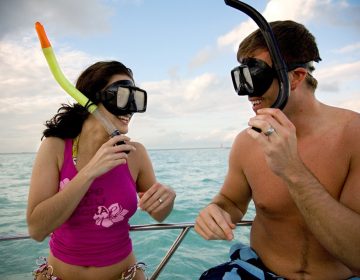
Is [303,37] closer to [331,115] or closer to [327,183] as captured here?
[331,115]

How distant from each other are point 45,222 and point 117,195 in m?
0.46

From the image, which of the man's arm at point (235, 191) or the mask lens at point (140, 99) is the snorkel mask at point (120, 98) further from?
the man's arm at point (235, 191)

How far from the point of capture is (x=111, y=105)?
1897 millimetres


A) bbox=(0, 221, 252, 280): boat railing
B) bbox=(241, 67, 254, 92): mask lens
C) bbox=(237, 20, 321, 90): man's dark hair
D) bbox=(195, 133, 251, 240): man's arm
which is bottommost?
bbox=(0, 221, 252, 280): boat railing

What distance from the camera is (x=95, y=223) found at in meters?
1.85

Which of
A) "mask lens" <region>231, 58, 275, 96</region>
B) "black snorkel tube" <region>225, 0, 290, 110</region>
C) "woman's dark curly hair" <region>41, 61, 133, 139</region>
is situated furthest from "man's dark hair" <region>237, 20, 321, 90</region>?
"woman's dark curly hair" <region>41, 61, 133, 139</region>

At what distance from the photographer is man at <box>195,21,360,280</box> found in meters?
1.33

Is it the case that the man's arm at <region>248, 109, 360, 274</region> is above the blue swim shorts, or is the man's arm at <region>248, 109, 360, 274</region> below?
above

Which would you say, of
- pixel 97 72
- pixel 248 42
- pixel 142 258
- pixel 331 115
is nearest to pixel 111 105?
pixel 97 72

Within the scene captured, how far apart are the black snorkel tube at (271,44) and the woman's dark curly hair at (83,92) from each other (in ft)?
3.30

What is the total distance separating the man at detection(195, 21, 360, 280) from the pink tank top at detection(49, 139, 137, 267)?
0.63 m

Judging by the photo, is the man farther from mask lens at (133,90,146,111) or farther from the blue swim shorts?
mask lens at (133,90,146,111)

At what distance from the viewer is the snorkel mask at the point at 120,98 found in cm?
190

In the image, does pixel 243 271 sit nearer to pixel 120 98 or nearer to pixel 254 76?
pixel 254 76
